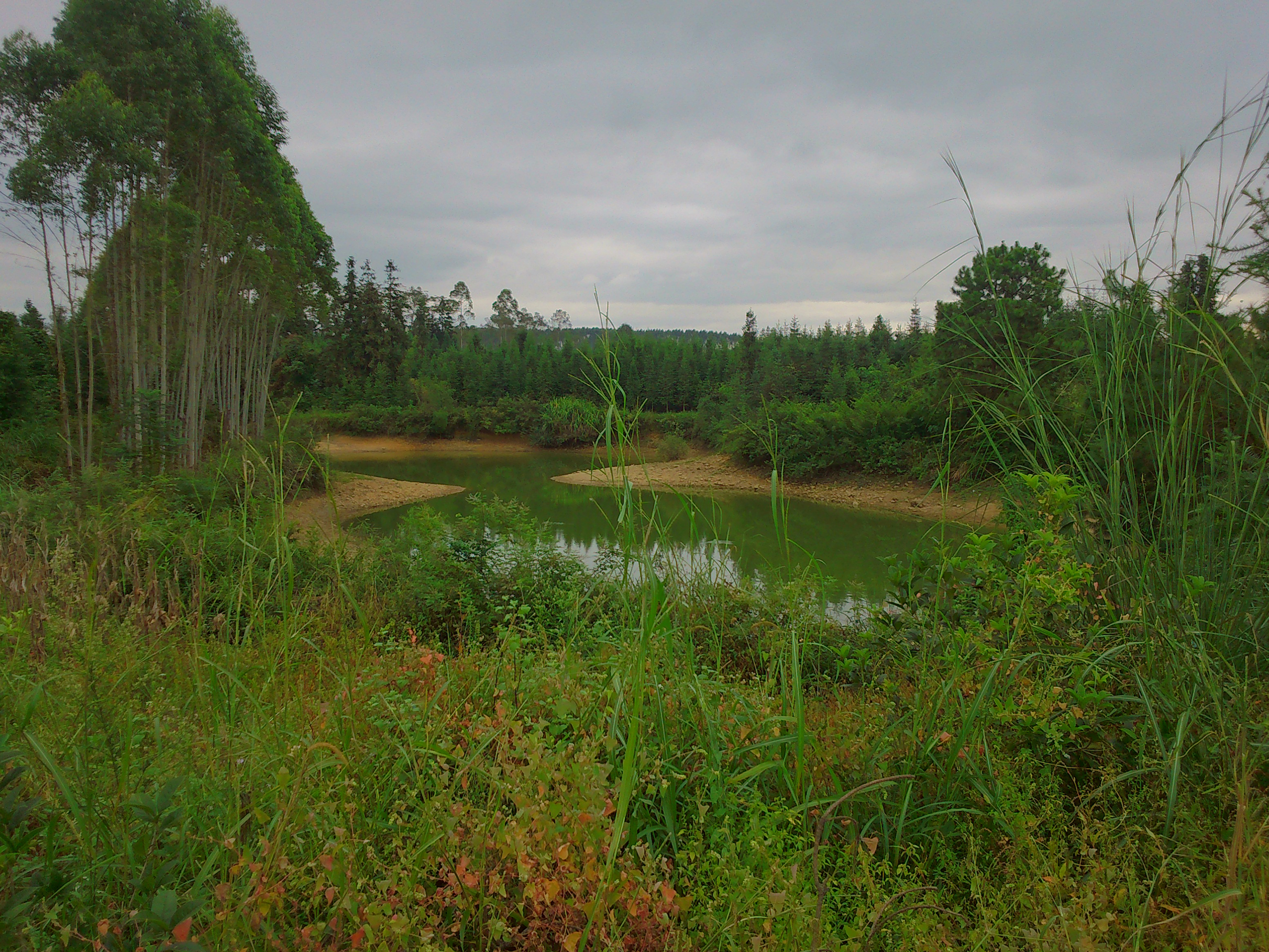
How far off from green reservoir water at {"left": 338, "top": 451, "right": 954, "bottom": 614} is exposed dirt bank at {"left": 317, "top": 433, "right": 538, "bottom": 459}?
178cm

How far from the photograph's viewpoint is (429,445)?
2925cm

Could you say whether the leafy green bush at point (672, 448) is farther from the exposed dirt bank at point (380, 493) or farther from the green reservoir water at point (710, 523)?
the exposed dirt bank at point (380, 493)

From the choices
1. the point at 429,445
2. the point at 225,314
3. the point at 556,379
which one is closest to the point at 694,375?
the point at 556,379

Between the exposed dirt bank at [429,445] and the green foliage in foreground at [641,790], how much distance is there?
26722mm

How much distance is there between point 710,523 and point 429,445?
2881cm

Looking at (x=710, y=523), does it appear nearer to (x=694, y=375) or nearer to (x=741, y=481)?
(x=741, y=481)

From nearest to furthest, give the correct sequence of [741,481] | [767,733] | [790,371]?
Result: [767,733], [741,481], [790,371]

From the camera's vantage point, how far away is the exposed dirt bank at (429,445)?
27234 millimetres

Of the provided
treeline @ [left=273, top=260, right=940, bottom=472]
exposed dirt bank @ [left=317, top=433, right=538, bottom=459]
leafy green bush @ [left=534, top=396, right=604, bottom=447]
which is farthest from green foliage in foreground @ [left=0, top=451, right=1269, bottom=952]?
exposed dirt bank @ [left=317, top=433, right=538, bottom=459]

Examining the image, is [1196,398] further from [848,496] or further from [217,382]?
[217,382]

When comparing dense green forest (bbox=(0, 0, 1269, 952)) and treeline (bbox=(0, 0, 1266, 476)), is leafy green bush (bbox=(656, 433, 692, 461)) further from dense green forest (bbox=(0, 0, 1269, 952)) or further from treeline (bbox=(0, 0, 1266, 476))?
dense green forest (bbox=(0, 0, 1269, 952))

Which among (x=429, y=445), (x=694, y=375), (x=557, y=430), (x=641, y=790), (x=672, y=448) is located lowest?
(x=429, y=445)

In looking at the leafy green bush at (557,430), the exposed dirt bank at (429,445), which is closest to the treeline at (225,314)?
the leafy green bush at (557,430)

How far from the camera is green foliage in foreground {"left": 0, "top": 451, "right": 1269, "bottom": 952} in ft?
3.02
